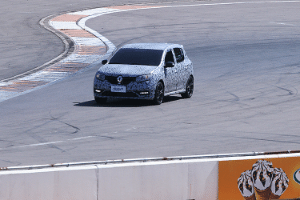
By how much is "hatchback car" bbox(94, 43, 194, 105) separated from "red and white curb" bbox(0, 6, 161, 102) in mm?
3263

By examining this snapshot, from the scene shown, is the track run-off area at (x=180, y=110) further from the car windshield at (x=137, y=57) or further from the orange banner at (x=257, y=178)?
the orange banner at (x=257, y=178)

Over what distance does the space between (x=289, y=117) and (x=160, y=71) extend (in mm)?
3818

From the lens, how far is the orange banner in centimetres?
839

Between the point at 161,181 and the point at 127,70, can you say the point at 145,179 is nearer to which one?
the point at 161,181

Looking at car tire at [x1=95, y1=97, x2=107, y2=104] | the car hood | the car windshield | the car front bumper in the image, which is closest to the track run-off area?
car tire at [x1=95, y1=97, x2=107, y2=104]

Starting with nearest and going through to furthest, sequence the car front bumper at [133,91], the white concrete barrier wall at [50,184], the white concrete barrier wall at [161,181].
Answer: the white concrete barrier wall at [50,184] < the white concrete barrier wall at [161,181] < the car front bumper at [133,91]

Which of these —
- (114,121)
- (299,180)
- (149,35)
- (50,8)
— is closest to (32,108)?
(114,121)

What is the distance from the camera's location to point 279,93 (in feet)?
61.4

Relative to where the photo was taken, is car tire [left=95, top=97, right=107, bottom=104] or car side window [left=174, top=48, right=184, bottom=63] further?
car side window [left=174, top=48, right=184, bottom=63]

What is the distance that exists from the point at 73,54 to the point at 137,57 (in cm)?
904

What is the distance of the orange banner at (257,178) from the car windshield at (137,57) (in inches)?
354

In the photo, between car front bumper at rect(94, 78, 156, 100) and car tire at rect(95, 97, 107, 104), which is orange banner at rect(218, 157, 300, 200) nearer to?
car front bumper at rect(94, 78, 156, 100)

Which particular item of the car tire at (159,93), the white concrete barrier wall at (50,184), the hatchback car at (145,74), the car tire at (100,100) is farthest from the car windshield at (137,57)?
the white concrete barrier wall at (50,184)

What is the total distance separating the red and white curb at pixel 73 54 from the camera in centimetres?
1989
